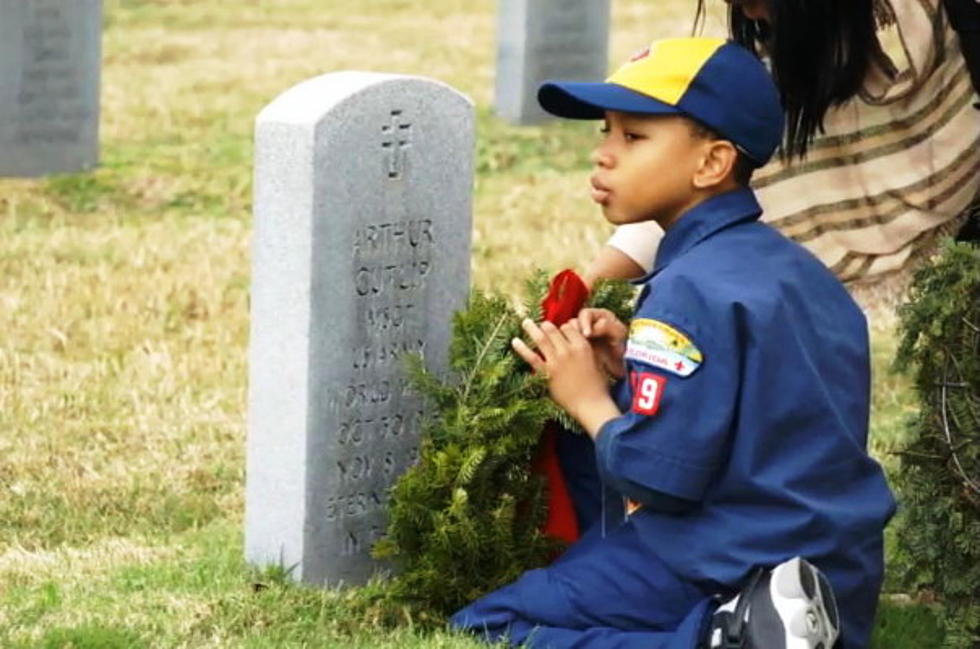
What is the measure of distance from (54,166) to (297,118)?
6514mm

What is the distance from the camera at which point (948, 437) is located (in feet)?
13.6

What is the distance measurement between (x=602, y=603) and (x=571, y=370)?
0.43m

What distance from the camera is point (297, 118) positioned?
163 inches

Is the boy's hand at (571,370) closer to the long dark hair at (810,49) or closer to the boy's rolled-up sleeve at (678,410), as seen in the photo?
the boy's rolled-up sleeve at (678,410)

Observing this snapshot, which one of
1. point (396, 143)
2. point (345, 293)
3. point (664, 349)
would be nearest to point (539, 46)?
point (396, 143)

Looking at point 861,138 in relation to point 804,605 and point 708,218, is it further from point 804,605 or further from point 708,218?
point 804,605

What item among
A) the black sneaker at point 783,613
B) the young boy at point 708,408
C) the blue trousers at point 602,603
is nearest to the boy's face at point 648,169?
the young boy at point 708,408

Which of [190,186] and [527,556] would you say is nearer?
[527,556]

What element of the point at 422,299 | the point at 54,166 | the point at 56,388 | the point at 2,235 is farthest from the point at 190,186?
the point at 422,299

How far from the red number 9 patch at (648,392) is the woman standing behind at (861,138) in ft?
3.03

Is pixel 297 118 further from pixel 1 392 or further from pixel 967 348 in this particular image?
pixel 1 392

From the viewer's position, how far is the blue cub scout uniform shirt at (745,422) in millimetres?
3732

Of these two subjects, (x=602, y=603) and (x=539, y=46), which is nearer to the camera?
(x=602, y=603)

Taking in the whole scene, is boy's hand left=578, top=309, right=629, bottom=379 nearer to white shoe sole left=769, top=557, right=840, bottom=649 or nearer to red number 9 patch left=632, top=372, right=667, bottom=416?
red number 9 patch left=632, top=372, right=667, bottom=416
